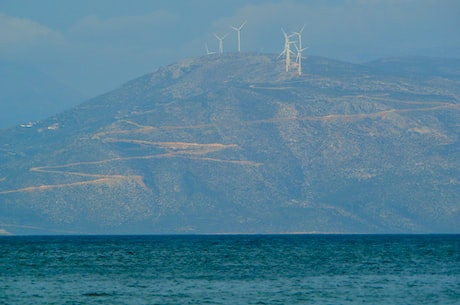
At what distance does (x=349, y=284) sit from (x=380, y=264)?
33700 mm

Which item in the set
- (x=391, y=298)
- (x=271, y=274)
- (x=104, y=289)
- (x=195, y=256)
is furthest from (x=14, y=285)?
(x=195, y=256)

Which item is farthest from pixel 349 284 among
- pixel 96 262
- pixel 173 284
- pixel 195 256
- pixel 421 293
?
pixel 195 256

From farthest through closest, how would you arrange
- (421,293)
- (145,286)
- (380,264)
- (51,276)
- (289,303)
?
1. (380,264)
2. (51,276)
3. (145,286)
4. (421,293)
5. (289,303)

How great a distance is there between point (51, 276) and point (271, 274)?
22426mm

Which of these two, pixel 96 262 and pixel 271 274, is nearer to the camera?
pixel 271 274

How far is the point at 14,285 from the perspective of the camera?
9500 cm

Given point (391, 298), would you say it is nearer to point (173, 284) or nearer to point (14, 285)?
point (173, 284)

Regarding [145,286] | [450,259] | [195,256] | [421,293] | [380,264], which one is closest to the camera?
[421,293]

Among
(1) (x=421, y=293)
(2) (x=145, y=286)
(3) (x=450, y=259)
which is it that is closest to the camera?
(1) (x=421, y=293)

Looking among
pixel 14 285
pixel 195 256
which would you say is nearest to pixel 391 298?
pixel 14 285

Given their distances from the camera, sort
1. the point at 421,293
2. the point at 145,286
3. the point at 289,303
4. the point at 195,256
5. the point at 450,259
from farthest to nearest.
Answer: the point at 195,256 < the point at 450,259 < the point at 145,286 < the point at 421,293 < the point at 289,303

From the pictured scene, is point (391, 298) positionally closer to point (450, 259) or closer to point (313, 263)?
point (313, 263)

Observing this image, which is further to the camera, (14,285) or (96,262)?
(96,262)

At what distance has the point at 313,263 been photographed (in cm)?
13075
